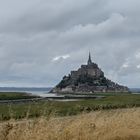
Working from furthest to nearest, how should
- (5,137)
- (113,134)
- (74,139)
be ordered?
1. (113,134)
2. (74,139)
3. (5,137)

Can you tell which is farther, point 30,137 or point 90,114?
point 90,114

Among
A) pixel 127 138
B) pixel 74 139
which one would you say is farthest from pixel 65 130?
pixel 127 138

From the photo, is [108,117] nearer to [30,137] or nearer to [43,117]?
[43,117]

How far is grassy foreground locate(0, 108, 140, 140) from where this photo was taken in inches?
400

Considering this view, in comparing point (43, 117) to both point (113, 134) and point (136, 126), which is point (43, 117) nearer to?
point (113, 134)

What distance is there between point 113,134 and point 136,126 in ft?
5.78

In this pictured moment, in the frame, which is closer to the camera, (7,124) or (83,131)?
(7,124)

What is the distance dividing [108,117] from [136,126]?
3.64 feet

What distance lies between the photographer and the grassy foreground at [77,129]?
10.2m

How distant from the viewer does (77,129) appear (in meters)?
11.4

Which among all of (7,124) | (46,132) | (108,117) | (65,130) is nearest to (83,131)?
(65,130)

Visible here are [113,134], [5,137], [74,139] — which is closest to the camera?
[5,137]

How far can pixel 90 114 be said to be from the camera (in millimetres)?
13727

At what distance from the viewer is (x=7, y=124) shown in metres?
10.3
